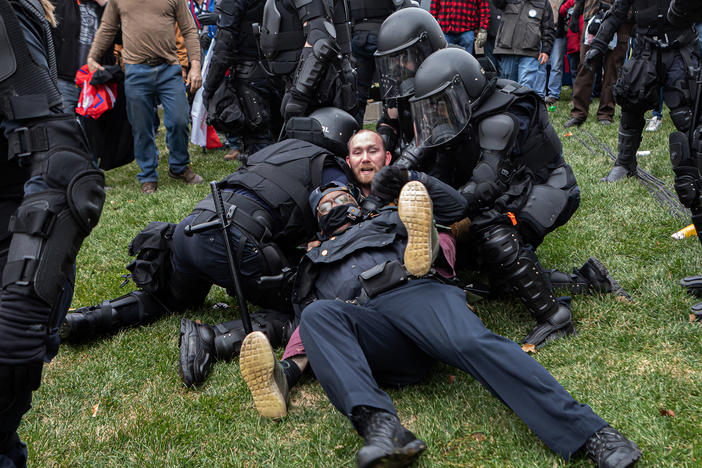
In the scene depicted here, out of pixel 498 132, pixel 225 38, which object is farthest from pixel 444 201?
pixel 225 38

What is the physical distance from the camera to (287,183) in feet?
12.0

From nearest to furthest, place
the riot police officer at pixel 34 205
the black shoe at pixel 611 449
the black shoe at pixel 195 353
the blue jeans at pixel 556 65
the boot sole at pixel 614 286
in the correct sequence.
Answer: the riot police officer at pixel 34 205, the black shoe at pixel 611 449, the black shoe at pixel 195 353, the boot sole at pixel 614 286, the blue jeans at pixel 556 65

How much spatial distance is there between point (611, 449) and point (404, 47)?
2.92 metres

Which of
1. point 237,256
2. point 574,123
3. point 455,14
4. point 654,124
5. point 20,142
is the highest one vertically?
point 20,142

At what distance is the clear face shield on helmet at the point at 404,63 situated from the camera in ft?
13.8

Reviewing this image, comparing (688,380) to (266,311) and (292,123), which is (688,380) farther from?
(292,123)

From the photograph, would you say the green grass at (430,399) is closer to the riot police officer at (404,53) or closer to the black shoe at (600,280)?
the black shoe at (600,280)

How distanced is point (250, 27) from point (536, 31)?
446 cm

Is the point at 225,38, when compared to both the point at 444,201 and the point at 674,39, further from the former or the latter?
the point at 674,39

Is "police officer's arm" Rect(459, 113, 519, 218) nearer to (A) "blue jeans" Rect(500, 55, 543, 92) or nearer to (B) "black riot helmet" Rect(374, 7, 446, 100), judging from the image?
(B) "black riot helmet" Rect(374, 7, 446, 100)

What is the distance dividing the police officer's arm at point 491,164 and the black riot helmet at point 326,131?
1.11 metres

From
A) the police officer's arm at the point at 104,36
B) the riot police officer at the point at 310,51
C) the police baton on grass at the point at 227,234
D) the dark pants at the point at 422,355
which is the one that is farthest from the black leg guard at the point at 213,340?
the police officer's arm at the point at 104,36

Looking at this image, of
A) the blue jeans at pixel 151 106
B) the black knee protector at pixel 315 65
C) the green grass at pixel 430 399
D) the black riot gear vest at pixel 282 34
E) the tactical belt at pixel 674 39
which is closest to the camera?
the green grass at pixel 430 399

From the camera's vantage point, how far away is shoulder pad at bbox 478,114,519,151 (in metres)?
3.60
